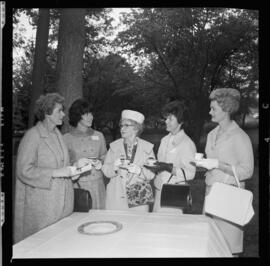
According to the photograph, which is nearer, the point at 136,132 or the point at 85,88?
the point at 136,132

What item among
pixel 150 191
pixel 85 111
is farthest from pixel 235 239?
pixel 85 111

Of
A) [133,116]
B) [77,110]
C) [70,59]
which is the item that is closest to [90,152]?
[77,110]

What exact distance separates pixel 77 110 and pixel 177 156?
3.44 feet

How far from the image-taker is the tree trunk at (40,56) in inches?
124

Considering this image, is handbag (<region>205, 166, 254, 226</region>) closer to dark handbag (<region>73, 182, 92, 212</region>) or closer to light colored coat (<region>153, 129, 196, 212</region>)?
light colored coat (<region>153, 129, 196, 212</region>)

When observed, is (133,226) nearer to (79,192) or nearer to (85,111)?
(79,192)

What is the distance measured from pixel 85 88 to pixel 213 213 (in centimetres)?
177

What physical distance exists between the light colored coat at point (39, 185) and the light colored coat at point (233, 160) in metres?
1.33

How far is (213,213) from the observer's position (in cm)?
287

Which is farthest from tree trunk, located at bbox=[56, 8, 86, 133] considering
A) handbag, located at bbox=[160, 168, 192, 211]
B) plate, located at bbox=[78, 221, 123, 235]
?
plate, located at bbox=[78, 221, 123, 235]

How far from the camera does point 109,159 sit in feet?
10.5

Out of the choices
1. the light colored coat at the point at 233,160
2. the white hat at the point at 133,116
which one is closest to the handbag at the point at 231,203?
the light colored coat at the point at 233,160

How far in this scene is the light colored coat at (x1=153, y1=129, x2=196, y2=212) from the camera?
307 centimetres

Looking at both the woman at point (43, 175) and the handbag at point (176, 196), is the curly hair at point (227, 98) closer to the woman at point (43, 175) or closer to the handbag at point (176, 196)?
the handbag at point (176, 196)
